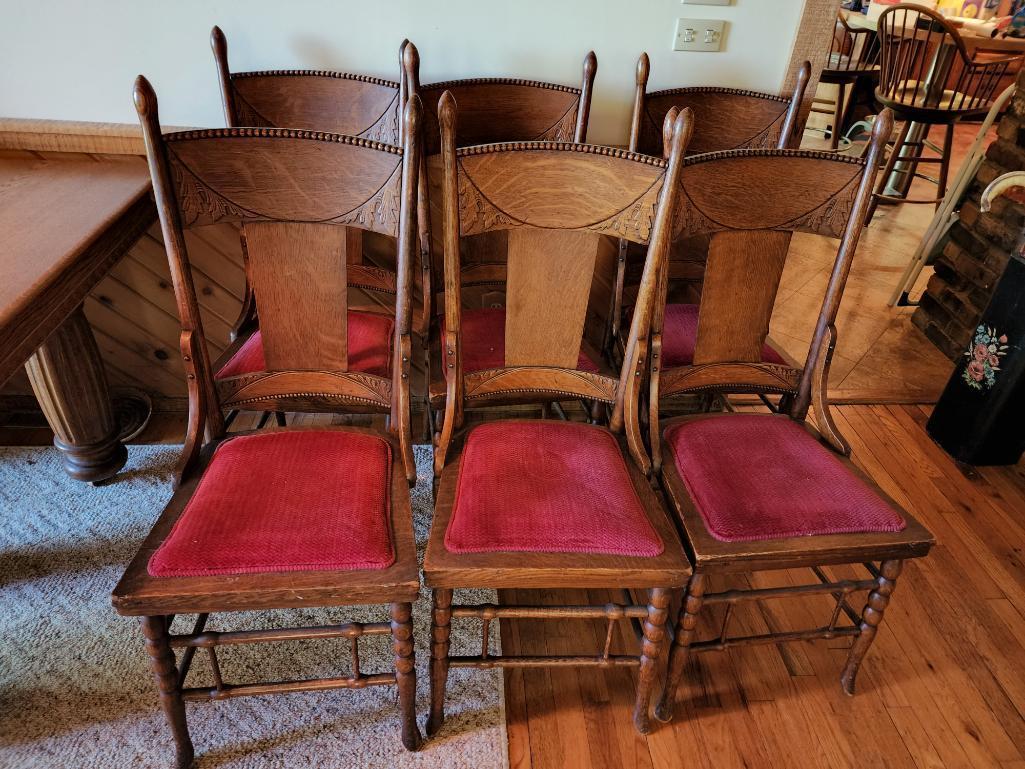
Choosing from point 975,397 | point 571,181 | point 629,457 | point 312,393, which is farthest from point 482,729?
point 975,397

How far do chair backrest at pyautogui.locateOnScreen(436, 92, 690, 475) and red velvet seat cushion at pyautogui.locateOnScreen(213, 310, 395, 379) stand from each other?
0.23 metres

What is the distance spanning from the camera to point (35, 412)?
83.2 inches

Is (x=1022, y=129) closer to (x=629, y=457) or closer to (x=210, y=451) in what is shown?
(x=629, y=457)

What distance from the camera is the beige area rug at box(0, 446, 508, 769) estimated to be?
1.27 meters

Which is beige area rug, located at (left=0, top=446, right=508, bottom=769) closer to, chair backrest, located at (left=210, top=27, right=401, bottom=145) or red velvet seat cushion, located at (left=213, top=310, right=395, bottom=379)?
red velvet seat cushion, located at (left=213, top=310, right=395, bottom=379)

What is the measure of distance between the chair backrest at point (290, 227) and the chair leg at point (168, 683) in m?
0.31

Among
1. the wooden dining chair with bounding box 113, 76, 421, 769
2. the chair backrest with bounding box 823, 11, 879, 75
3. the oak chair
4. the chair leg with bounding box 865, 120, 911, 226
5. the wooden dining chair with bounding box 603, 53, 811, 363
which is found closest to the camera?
the wooden dining chair with bounding box 113, 76, 421, 769

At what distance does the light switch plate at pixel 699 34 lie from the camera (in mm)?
1772

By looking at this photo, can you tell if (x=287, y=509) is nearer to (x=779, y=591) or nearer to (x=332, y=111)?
(x=779, y=591)

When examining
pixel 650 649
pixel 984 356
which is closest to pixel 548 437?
pixel 650 649

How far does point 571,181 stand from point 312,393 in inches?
25.4

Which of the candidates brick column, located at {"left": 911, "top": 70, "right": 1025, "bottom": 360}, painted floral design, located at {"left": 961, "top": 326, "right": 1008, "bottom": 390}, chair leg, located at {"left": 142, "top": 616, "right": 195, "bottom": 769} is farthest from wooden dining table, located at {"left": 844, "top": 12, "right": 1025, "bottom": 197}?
chair leg, located at {"left": 142, "top": 616, "right": 195, "bottom": 769}

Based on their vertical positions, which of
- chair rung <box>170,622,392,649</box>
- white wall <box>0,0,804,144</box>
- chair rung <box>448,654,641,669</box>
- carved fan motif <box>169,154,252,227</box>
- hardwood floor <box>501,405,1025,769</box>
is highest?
white wall <box>0,0,804,144</box>

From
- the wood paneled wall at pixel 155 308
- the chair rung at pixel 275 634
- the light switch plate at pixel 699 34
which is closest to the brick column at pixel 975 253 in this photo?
the light switch plate at pixel 699 34
